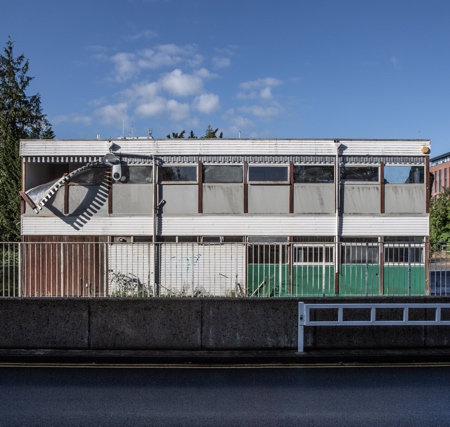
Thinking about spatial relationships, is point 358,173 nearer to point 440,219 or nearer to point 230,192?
point 230,192

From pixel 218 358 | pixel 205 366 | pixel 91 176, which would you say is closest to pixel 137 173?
pixel 91 176

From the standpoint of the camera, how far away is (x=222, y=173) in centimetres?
1945

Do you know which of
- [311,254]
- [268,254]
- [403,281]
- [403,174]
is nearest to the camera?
[403,281]

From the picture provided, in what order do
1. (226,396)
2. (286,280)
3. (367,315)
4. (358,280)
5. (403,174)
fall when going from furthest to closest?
(403,174) → (286,280) → (358,280) → (367,315) → (226,396)

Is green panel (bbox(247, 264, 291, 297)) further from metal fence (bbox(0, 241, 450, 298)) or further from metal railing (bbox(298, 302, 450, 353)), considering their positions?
metal railing (bbox(298, 302, 450, 353))

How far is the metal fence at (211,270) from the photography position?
9.91 metres

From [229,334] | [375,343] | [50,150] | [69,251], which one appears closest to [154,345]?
[229,334]

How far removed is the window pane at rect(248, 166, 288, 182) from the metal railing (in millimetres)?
10708

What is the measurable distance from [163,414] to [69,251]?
511 centimetres

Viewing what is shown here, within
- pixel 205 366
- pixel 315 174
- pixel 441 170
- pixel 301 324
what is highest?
pixel 441 170

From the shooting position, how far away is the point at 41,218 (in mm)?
19484

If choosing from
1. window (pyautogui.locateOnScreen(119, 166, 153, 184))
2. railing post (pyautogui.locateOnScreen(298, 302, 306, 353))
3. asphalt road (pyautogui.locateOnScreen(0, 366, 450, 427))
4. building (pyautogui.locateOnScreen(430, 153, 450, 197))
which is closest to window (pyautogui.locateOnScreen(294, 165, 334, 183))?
window (pyautogui.locateOnScreen(119, 166, 153, 184))

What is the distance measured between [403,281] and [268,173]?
9652 millimetres

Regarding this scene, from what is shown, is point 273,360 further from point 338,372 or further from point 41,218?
point 41,218
